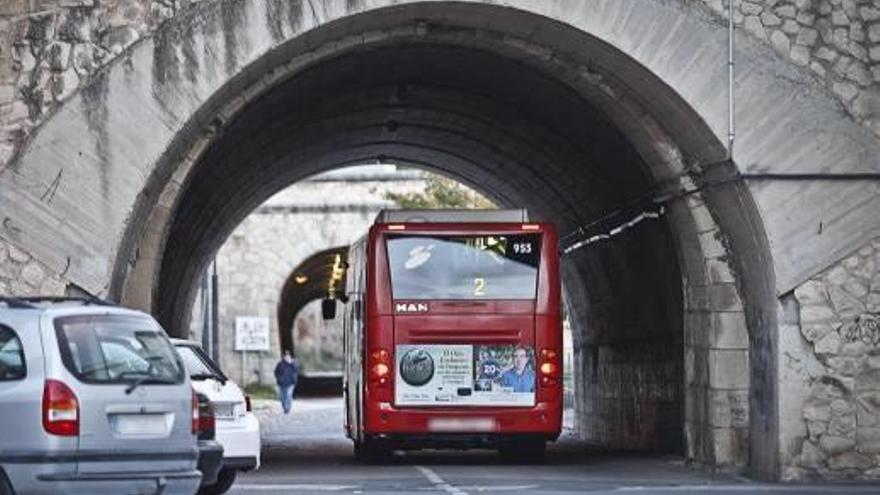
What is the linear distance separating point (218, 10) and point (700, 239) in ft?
20.6

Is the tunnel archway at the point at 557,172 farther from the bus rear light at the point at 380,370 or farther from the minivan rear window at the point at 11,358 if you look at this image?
the minivan rear window at the point at 11,358

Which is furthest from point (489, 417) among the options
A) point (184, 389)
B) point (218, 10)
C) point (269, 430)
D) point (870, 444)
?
point (269, 430)

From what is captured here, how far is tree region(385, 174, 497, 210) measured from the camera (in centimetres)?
4744

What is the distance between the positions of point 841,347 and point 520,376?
466 centimetres

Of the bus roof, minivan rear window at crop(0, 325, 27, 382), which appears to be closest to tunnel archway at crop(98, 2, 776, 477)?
the bus roof

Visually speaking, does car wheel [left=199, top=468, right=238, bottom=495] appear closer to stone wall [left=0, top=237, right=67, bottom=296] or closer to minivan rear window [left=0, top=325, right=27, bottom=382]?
stone wall [left=0, top=237, right=67, bottom=296]

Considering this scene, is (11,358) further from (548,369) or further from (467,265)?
(548,369)

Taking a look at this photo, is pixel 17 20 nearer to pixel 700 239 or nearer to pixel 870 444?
pixel 700 239

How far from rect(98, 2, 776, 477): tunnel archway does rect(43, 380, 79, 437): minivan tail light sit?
5.43m

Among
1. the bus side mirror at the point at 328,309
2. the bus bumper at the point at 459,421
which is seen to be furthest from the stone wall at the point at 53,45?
the bus side mirror at the point at 328,309

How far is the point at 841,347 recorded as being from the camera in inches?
780

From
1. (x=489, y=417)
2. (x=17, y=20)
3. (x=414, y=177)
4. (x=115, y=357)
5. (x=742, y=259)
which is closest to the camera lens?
(x=115, y=357)

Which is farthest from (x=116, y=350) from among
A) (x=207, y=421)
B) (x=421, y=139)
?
(x=421, y=139)

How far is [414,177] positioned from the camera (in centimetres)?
5119
